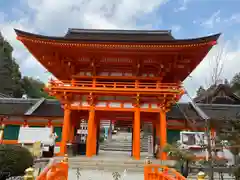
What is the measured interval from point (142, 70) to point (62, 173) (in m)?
9.05

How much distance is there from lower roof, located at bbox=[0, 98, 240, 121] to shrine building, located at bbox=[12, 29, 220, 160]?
2.88 m

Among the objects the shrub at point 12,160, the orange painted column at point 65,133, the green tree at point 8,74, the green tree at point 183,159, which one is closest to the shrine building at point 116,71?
the orange painted column at point 65,133

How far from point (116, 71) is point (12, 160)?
9.12 metres

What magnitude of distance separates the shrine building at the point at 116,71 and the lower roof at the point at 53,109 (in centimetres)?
288

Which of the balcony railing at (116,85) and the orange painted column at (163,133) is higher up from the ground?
the balcony railing at (116,85)

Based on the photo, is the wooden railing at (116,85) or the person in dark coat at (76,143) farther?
the person in dark coat at (76,143)

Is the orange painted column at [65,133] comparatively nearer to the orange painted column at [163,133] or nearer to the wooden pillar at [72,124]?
the wooden pillar at [72,124]

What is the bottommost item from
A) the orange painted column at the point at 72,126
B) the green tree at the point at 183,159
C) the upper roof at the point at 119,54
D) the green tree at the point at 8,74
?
the green tree at the point at 183,159

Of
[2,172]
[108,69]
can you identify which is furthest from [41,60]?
[2,172]

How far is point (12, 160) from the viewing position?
6980mm

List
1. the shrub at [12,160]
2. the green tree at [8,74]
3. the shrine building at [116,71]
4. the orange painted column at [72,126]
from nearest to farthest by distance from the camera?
the shrub at [12,160], the shrine building at [116,71], the orange painted column at [72,126], the green tree at [8,74]

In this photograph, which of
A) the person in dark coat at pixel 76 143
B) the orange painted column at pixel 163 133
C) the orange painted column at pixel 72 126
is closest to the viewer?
the orange painted column at pixel 163 133

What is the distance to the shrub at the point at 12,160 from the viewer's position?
6.75 meters

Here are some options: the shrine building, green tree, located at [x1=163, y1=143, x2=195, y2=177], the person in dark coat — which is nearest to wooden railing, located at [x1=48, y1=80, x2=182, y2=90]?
the shrine building
